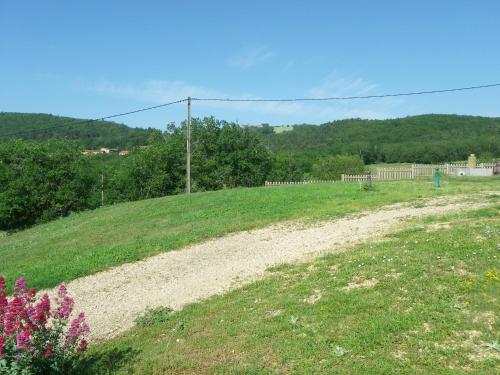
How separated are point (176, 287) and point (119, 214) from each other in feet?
44.9

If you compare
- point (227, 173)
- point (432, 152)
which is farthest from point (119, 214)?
point (432, 152)

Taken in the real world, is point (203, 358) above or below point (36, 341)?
below

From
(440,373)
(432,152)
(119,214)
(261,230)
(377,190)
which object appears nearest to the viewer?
(440,373)

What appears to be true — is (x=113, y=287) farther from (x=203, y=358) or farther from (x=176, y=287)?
(x=203, y=358)

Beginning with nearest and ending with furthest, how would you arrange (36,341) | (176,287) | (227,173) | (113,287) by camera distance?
1. (36,341)
2. (176,287)
3. (113,287)
4. (227,173)

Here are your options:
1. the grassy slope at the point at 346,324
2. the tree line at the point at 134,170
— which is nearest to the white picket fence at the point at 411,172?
the tree line at the point at 134,170

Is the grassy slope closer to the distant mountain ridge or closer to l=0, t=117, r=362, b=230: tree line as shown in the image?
l=0, t=117, r=362, b=230: tree line

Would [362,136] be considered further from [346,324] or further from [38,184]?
[346,324]

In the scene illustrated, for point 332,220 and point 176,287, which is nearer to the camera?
point 176,287

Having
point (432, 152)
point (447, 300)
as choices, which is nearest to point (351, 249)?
point (447, 300)

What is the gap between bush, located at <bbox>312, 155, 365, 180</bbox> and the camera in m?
76.9

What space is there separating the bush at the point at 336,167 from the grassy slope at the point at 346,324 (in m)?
68.4

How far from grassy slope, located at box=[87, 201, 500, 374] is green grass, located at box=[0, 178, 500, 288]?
5681 mm

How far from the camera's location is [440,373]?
4.79 m
